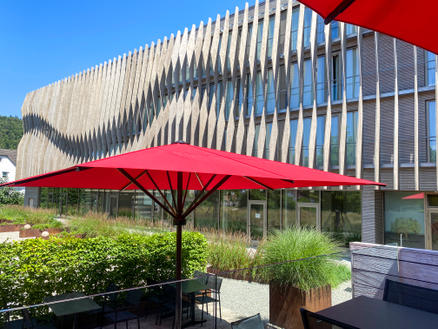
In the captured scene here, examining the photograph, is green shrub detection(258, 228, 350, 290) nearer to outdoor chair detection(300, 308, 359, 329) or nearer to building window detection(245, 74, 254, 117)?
outdoor chair detection(300, 308, 359, 329)

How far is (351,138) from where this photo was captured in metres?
14.2

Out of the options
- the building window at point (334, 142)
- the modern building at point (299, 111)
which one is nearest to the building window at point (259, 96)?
the modern building at point (299, 111)

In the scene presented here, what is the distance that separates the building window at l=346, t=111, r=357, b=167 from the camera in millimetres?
14128

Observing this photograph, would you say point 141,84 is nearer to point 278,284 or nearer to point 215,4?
point 215,4

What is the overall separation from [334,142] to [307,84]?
10.0 feet

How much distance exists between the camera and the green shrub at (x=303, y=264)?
463cm

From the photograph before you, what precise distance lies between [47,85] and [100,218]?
21.9 metres

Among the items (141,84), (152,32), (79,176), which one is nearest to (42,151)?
(141,84)

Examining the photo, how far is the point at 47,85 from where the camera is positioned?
33.1 meters

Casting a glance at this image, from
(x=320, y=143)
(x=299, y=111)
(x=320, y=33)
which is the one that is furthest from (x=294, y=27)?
A: (x=320, y=143)

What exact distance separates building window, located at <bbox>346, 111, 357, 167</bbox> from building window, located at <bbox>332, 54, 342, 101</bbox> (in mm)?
1074

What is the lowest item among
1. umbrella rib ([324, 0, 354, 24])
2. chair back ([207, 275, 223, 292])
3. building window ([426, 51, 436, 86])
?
chair back ([207, 275, 223, 292])

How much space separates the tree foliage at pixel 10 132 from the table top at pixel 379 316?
85.7 meters

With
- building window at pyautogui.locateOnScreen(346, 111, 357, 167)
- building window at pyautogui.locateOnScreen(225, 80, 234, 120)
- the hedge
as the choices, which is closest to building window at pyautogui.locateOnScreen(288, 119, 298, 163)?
building window at pyautogui.locateOnScreen(346, 111, 357, 167)
